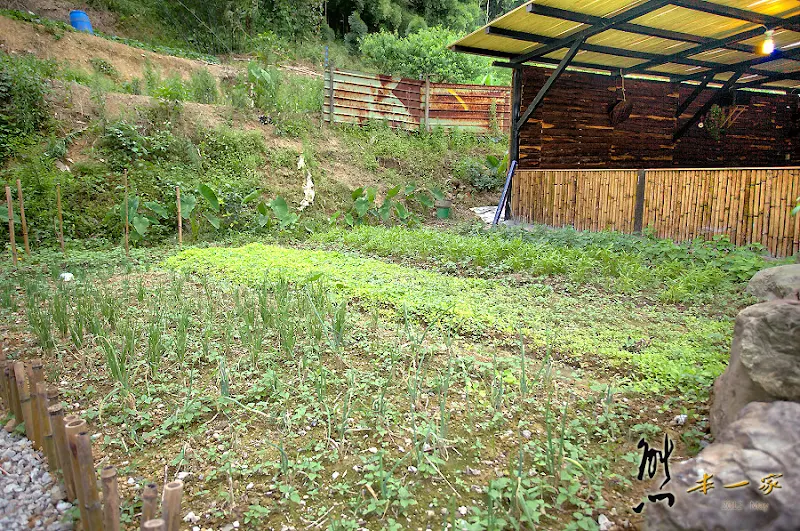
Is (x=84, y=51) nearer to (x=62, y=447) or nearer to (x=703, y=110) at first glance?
(x=62, y=447)

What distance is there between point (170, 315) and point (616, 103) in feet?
33.1

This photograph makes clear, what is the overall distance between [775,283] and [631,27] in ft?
17.5

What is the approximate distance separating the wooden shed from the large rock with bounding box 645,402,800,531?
557cm

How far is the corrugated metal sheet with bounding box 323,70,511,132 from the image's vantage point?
12039mm

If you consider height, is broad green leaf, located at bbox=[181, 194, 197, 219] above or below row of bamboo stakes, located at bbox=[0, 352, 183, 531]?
above

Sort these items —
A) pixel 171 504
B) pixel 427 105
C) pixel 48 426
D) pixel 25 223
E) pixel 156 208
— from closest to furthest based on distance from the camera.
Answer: pixel 171 504
pixel 48 426
pixel 25 223
pixel 156 208
pixel 427 105

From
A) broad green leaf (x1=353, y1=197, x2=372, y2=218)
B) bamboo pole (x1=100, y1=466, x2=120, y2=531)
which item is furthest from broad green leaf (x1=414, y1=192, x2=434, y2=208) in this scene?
bamboo pole (x1=100, y1=466, x2=120, y2=531)

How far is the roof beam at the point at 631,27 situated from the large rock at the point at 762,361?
19.4ft

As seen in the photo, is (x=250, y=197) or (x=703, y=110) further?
(x=703, y=110)

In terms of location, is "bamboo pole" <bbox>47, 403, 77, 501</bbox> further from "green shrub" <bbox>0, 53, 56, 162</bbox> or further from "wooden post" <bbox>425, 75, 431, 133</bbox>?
"wooden post" <bbox>425, 75, 431, 133</bbox>

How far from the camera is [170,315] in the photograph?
12.3ft

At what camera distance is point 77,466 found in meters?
1.63

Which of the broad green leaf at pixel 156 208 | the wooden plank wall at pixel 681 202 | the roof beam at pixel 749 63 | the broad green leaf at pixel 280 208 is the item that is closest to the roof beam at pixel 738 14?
the wooden plank wall at pixel 681 202

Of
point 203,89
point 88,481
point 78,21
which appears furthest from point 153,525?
point 78,21
